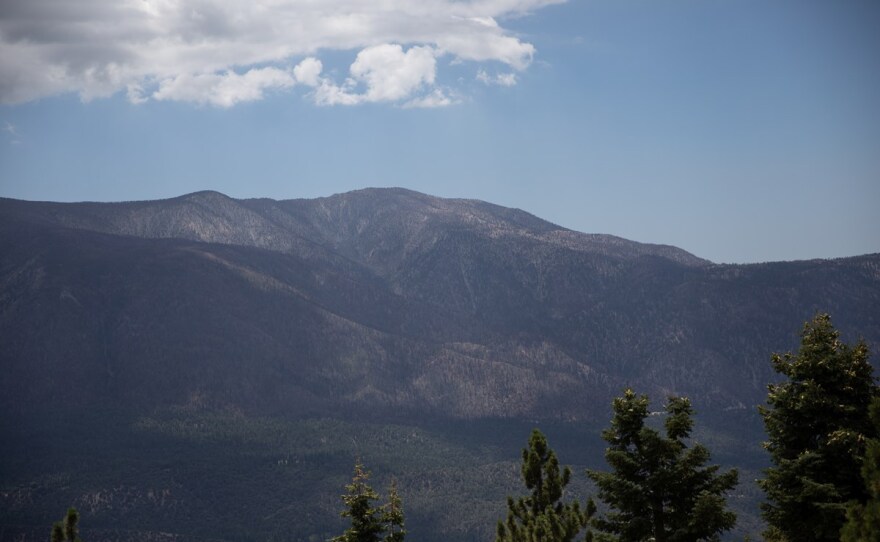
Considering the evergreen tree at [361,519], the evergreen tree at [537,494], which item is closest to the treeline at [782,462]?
the evergreen tree at [537,494]

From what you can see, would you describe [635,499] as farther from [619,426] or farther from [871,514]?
[871,514]

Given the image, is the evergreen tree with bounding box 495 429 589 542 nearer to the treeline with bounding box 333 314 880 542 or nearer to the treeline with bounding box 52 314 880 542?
the treeline with bounding box 52 314 880 542

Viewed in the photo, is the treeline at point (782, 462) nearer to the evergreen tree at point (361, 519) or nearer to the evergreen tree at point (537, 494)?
the evergreen tree at point (537, 494)

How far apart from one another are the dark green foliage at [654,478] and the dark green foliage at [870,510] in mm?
6279

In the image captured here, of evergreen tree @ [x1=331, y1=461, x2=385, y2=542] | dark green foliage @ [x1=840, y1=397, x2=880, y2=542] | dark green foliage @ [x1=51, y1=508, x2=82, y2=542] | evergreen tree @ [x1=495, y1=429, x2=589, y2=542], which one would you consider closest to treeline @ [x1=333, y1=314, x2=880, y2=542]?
dark green foliage @ [x1=840, y1=397, x2=880, y2=542]

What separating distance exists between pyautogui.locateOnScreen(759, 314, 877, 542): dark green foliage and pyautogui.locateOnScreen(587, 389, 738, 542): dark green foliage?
10.1ft

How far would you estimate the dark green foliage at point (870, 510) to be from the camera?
29484mm

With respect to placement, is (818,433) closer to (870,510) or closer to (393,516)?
(870,510)

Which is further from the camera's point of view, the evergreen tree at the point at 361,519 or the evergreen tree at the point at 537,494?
the evergreen tree at the point at 537,494

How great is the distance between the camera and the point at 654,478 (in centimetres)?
3712

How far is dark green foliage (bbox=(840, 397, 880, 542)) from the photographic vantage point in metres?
29.5

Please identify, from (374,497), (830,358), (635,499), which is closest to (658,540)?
(635,499)

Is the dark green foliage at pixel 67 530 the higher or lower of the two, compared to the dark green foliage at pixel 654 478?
lower

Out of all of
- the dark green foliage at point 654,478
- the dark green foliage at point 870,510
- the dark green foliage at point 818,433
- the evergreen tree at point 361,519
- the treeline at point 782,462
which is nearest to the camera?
the dark green foliage at point 870,510
